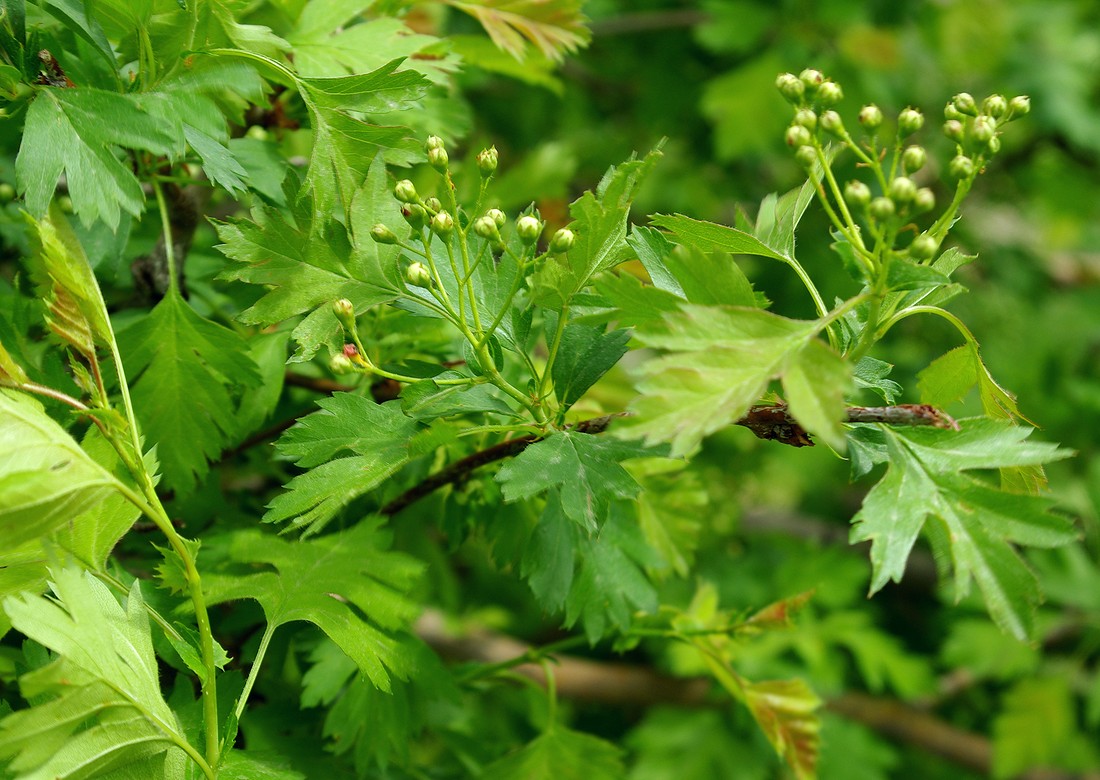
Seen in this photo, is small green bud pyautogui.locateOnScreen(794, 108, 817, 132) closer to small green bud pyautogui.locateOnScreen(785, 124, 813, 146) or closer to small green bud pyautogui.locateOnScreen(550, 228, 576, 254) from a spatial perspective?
small green bud pyautogui.locateOnScreen(785, 124, 813, 146)

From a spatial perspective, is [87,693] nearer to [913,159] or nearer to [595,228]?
[595,228]

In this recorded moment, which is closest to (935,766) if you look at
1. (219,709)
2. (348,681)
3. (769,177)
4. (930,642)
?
(930,642)

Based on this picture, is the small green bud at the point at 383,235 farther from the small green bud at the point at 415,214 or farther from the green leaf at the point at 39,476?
the green leaf at the point at 39,476

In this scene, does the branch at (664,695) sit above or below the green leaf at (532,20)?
below

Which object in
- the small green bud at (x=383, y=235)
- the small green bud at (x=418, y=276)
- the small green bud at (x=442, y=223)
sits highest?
the small green bud at (x=442, y=223)

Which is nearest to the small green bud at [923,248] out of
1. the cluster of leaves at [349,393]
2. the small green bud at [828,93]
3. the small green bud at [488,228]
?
the cluster of leaves at [349,393]

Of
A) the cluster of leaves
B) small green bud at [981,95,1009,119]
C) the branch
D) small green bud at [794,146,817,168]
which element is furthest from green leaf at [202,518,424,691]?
the branch

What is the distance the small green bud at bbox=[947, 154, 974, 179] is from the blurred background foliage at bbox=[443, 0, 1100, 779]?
0.93 meters

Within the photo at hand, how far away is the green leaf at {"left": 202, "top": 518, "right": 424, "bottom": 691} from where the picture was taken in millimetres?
631

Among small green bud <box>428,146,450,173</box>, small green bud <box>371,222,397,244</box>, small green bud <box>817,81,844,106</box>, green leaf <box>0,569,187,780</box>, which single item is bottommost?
green leaf <box>0,569,187,780</box>

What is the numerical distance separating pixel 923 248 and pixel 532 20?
0.49 m

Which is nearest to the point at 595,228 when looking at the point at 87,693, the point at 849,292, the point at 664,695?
the point at 87,693

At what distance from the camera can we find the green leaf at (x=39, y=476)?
44 cm

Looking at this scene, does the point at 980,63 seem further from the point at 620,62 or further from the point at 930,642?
the point at 930,642
